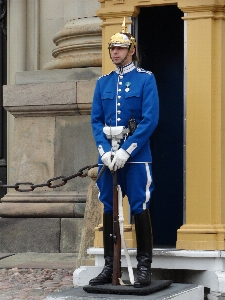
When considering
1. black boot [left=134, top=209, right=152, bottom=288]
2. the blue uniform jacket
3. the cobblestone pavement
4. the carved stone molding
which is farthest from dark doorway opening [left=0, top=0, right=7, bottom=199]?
black boot [left=134, top=209, right=152, bottom=288]

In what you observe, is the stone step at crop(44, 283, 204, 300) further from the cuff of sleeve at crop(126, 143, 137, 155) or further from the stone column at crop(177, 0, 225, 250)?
the cuff of sleeve at crop(126, 143, 137, 155)

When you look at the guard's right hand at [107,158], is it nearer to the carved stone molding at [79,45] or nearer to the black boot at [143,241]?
the black boot at [143,241]

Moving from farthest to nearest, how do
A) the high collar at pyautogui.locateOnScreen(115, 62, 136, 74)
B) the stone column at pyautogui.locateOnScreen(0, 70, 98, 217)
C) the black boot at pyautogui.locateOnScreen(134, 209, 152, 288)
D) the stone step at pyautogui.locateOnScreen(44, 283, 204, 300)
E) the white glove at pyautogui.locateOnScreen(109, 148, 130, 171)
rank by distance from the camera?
the stone column at pyautogui.locateOnScreen(0, 70, 98, 217) → the high collar at pyautogui.locateOnScreen(115, 62, 136, 74) → the black boot at pyautogui.locateOnScreen(134, 209, 152, 288) → the white glove at pyautogui.locateOnScreen(109, 148, 130, 171) → the stone step at pyautogui.locateOnScreen(44, 283, 204, 300)

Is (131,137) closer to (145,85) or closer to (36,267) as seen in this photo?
(145,85)

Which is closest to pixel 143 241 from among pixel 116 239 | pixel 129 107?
pixel 116 239

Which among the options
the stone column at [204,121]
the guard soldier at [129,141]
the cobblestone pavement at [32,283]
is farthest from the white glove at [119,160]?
the cobblestone pavement at [32,283]

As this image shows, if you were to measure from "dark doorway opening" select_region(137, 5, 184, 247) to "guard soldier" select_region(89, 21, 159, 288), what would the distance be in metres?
1.14

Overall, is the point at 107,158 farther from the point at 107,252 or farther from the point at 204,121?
the point at 204,121

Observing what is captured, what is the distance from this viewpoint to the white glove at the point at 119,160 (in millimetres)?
6859

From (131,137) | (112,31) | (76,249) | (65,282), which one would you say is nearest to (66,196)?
(76,249)

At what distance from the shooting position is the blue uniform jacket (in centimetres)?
695

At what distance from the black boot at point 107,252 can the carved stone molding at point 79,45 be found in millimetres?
4204

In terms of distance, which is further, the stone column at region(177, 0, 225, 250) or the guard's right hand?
the stone column at region(177, 0, 225, 250)

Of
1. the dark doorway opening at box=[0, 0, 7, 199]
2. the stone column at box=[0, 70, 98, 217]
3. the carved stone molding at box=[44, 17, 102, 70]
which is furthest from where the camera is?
the dark doorway opening at box=[0, 0, 7, 199]
